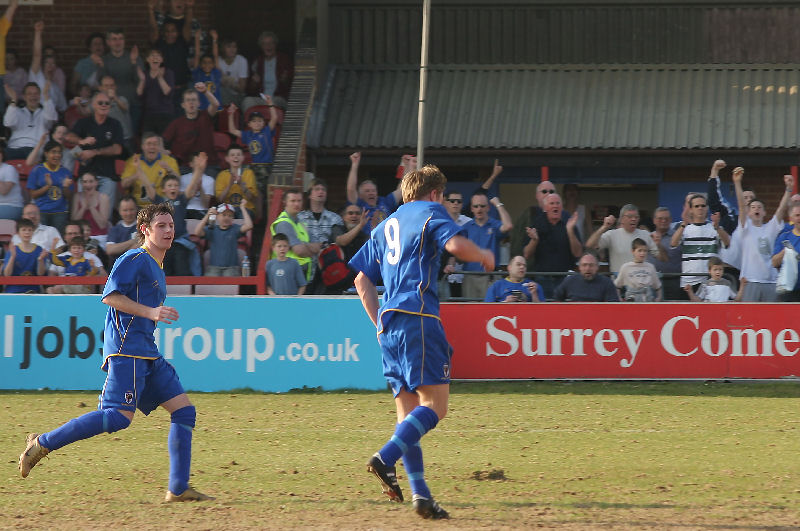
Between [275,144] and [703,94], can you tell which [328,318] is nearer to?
[275,144]

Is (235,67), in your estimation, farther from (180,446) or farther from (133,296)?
(180,446)

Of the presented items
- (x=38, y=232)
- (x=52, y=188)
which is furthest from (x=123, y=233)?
(x=52, y=188)

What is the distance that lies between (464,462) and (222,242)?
6.95m

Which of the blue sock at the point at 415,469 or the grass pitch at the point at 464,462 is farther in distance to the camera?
the grass pitch at the point at 464,462

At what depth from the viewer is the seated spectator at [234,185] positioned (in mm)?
16047

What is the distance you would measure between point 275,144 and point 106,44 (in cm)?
306

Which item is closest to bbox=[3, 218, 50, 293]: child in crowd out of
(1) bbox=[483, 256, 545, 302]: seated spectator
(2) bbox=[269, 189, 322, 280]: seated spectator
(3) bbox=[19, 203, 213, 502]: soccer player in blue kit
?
(2) bbox=[269, 189, 322, 280]: seated spectator

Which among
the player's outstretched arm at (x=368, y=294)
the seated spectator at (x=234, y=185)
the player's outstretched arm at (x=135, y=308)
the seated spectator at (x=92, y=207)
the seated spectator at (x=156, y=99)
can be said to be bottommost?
the player's outstretched arm at (x=135, y=308)

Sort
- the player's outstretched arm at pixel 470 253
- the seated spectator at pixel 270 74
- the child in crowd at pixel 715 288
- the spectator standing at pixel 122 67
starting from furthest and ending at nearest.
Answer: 1. the seated spectator at pixel 270 74
2. the spectator standing at pixel 122 67
3. the child in crowd at pixel 715 288
4. the player's outstretched arm at pixel 470 253

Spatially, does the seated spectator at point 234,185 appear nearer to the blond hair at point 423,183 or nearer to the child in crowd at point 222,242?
the child in crowd at point 222,242

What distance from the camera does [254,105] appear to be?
1816 centimetres

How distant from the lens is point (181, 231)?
49.3 feet

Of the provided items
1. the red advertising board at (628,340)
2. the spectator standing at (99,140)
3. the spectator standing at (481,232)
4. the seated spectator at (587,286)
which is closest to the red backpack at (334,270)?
the spectator standing at (481,232)

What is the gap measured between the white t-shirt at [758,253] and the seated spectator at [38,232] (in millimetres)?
8231
